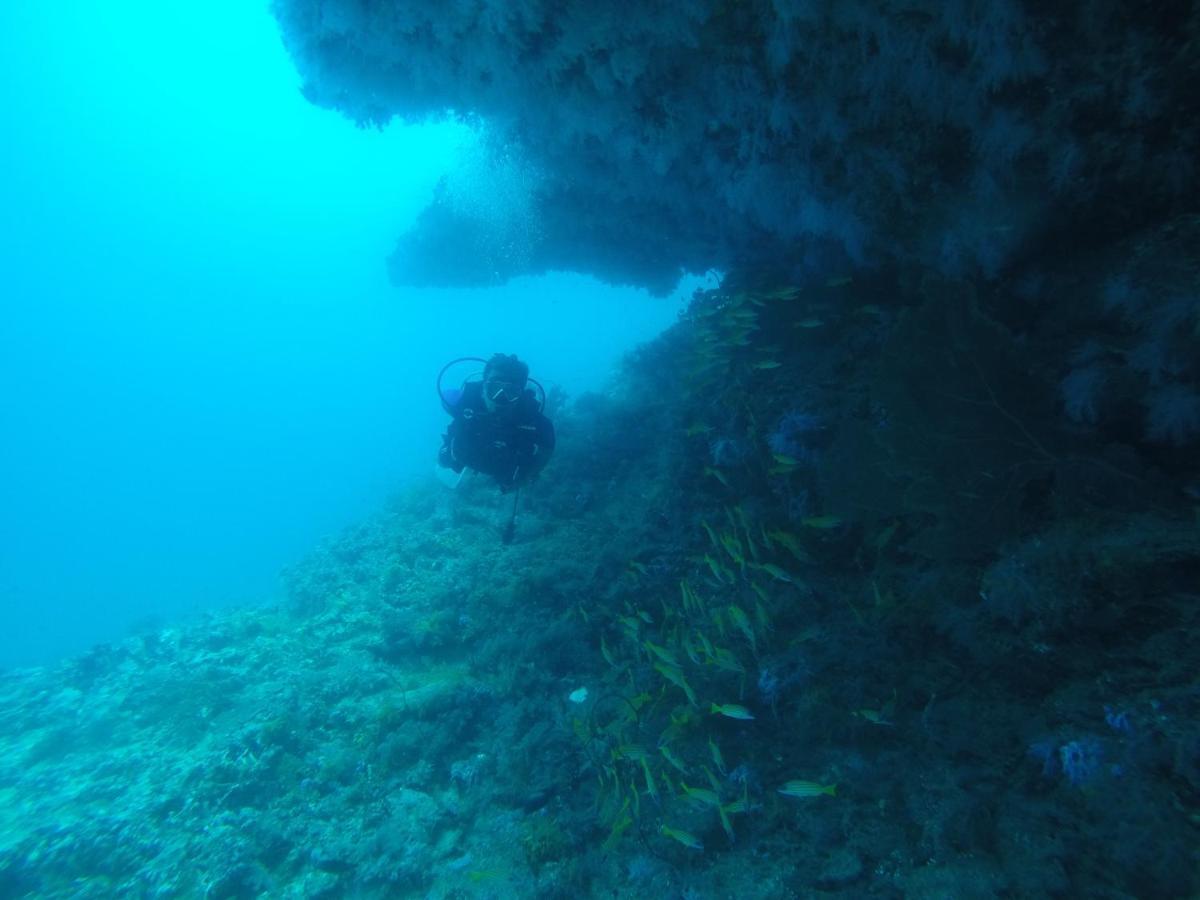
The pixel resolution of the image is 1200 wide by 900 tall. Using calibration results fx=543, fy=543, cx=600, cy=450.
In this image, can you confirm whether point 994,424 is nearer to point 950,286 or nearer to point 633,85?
point 950,286

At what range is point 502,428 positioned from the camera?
737 centimetres

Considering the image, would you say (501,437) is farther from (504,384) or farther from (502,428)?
(504,384)

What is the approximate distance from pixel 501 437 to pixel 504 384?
717mm

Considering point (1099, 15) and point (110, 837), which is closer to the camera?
point (1099, 15)

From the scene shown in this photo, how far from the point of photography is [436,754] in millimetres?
6789

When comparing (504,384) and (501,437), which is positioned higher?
(504,384)

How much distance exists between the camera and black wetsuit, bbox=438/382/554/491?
7.38 metres

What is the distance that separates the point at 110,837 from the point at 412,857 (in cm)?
467

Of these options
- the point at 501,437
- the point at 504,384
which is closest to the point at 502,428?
the point at 501,437

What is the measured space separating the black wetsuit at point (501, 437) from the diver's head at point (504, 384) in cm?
8

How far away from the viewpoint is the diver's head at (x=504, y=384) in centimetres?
731

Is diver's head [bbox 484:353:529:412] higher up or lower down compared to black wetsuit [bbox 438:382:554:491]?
higher up

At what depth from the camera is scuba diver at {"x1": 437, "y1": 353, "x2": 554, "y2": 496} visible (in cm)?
736

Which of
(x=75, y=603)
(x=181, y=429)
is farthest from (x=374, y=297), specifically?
(x=75, y=603)
